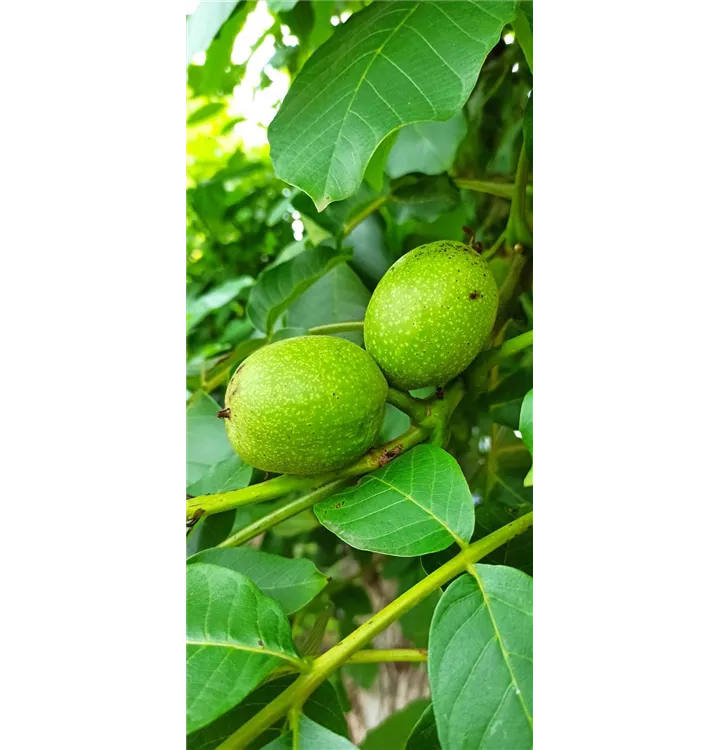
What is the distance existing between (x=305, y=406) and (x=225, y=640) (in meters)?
0.17

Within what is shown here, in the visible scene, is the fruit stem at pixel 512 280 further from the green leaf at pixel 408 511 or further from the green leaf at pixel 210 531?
the green leaf at pixel 210 531

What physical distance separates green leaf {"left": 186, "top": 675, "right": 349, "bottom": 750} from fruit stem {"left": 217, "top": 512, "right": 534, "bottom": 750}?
12 mm

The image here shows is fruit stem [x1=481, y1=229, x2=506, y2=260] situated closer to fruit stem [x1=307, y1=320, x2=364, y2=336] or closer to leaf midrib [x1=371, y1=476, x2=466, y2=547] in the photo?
fruit stem [x1=307, y1=320, x2=364, y2=336]

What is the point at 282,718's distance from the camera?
0.50 meters

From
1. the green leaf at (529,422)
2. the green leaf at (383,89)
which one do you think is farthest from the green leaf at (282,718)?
the green leaf at (383,89)

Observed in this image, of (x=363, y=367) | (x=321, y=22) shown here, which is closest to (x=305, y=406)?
(x=363, y=367)

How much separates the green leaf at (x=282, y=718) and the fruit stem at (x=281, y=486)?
135 millimetres

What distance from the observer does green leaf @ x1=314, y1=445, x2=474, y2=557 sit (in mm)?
502

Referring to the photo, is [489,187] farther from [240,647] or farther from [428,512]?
[240,647]

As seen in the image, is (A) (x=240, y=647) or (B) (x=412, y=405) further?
(B) (x=412, y=405)

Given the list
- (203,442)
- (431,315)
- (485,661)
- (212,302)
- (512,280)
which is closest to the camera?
(485,661)
